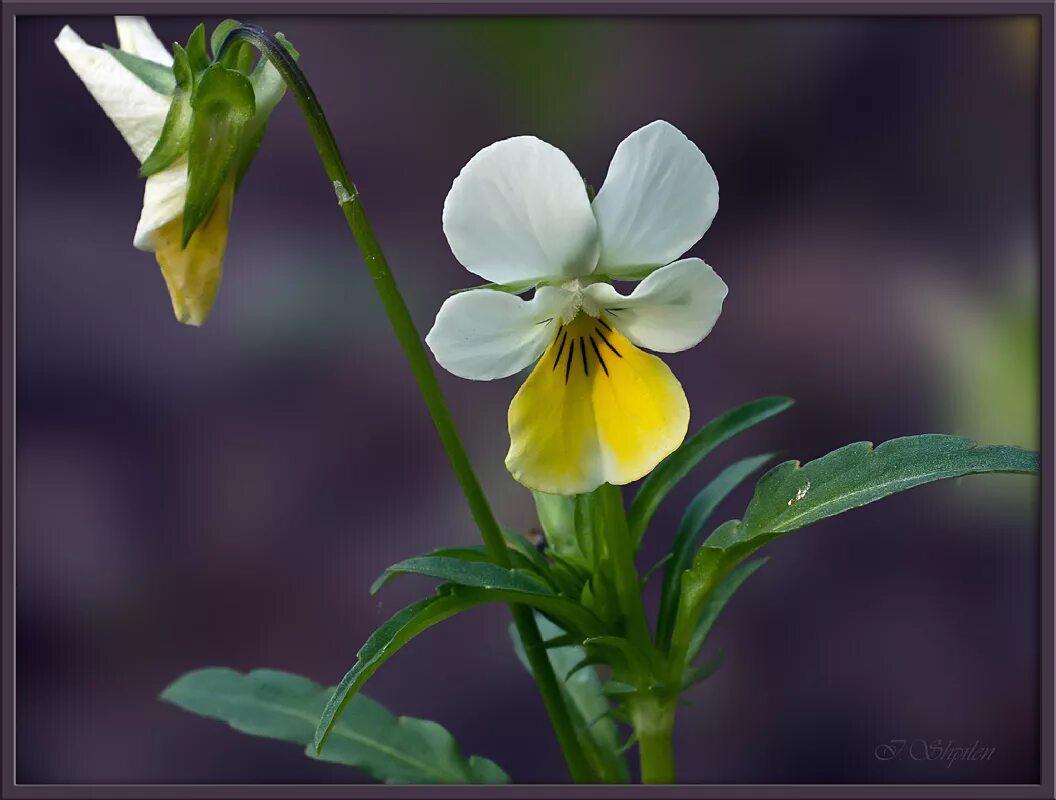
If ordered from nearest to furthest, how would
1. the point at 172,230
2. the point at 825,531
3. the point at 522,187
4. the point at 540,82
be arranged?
the point at 522,187
the point at 172,230
the point at 540,82
the point at 825,531

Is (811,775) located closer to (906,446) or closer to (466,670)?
(466,670)

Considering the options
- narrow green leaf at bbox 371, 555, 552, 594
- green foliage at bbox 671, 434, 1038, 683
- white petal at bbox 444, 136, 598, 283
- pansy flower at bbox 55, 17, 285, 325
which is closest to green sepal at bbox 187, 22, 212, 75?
pansy flower at bbox 55, 17, 285, 325

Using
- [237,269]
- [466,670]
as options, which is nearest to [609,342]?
[237,269]

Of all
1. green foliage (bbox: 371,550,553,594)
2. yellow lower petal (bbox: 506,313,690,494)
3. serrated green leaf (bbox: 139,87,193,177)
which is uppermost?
serrated green leaf (bbox: 139,87,193,177)

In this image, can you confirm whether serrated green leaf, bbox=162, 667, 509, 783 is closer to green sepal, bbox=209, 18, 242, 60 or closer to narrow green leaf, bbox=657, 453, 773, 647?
narrow green leaf, bbox=657, 453, 773, 647

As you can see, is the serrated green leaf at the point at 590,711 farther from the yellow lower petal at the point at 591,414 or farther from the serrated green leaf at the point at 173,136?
the serrated green leaf at the point at 173,136

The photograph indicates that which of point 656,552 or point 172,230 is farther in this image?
point 656,552

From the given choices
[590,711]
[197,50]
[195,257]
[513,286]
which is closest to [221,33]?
[197,50]
